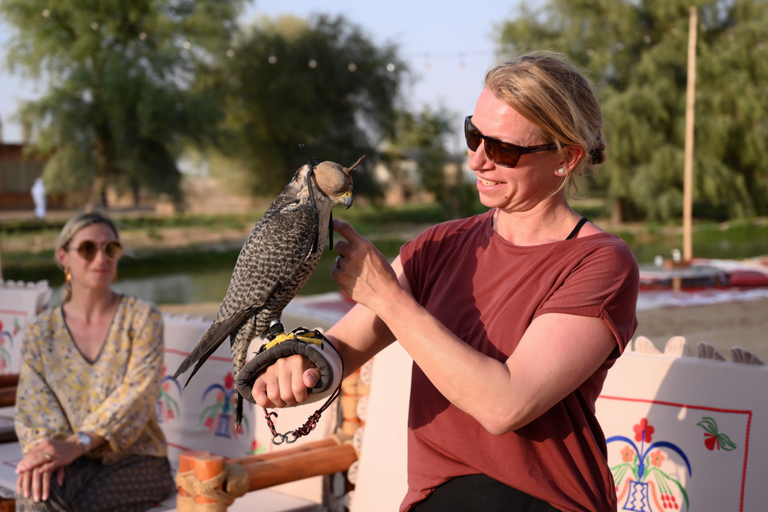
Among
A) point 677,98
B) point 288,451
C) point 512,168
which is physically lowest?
point 288,451

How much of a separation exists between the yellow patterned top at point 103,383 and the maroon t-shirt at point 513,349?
5.11ft

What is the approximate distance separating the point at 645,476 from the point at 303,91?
1734 centimetres

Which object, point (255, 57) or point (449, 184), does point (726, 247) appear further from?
point (255, 57)

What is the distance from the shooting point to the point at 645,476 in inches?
83.7

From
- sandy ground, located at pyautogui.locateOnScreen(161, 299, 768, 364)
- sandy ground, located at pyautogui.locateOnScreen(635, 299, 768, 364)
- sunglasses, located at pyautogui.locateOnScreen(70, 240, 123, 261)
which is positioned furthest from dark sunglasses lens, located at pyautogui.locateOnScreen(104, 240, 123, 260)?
sandy ground, located at pyautogui.locateOnScreen(635, 299, 768, 364)

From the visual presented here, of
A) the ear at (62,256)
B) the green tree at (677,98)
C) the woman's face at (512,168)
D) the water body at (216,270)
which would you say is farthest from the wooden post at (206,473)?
the green tree at (677,98)

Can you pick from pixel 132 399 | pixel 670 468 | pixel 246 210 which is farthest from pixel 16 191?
pixel 670 468

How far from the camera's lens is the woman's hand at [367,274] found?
121cm

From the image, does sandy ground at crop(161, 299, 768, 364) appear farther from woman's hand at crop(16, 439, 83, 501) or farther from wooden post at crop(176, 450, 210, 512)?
woman's hand at crop(16, 439, 83, 501)

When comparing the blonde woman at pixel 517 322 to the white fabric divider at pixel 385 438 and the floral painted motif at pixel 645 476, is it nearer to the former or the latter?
the floral painted motif at pixel 645 476

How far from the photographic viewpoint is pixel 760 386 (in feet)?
6.27

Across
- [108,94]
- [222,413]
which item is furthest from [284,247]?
[108,94]

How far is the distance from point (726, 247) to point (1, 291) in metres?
22.4

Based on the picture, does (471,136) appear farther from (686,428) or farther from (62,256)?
(62,256)
